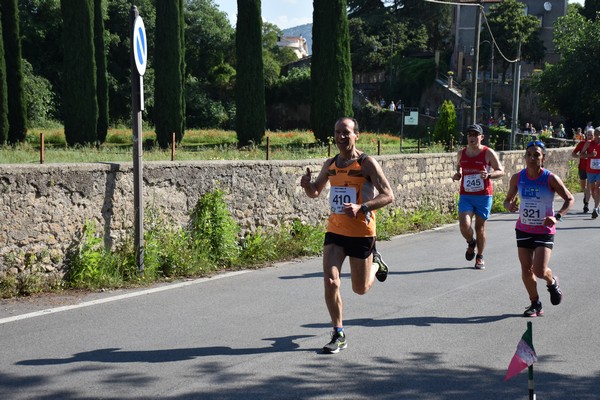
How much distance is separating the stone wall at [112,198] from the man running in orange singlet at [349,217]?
10.6 ft

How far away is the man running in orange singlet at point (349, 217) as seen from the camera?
21.0ft

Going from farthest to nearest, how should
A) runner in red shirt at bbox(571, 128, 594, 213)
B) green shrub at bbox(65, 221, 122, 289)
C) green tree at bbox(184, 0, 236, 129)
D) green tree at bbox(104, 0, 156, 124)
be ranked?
green tree at bbox(184, 0, 236, 129)
green tree at bbox(104, 0, 156, 124)
runner in red shirt at bbox(571, 128, 594, 213)
green shrub at bbox(65, 221, 122, 289)

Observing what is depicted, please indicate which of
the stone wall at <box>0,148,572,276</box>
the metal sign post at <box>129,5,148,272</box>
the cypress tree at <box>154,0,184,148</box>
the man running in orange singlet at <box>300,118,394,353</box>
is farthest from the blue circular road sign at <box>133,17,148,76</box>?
the cypress tree at <box>154,0,184,148</box>

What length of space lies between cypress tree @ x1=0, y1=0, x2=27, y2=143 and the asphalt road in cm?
2828

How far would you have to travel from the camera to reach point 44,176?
27.4ft

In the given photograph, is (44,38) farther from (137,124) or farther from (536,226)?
(536,226)

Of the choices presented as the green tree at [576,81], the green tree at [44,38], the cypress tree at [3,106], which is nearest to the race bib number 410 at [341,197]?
the cypress tree at [3,106]

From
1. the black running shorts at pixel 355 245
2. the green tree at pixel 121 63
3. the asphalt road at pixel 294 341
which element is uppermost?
the green tree at pixel 121 63

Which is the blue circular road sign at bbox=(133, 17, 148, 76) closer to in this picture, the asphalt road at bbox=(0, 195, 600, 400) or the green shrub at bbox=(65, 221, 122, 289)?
the green shrub at bbox=(65, 221, 122, 289)

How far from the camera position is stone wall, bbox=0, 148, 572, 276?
807 cm

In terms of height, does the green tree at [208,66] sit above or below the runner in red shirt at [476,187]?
above

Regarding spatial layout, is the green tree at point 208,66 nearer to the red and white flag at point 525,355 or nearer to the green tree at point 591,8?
the green tree at point 591,8

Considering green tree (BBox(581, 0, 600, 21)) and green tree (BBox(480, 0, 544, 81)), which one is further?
green tree (BBox(581, 0, 600, 21))

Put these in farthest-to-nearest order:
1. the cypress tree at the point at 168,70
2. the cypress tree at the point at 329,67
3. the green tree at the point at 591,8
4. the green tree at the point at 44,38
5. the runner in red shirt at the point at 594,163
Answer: the green tree at the point at 591,8
the green tree at the point at 44,38
the cypress tree at the point at 168,70
the cypress tree at the point at 329,67
the runner in red shirt at the point at 594,163
